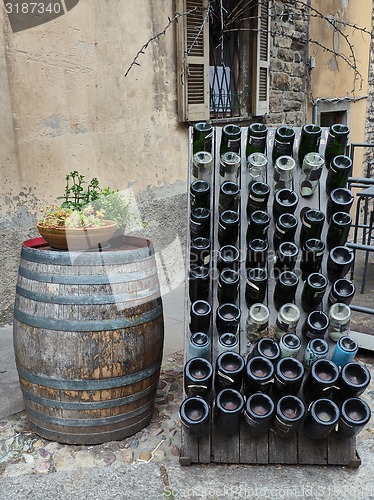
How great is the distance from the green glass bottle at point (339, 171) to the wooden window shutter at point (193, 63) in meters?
2.93

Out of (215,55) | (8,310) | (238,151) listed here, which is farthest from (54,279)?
(215,55)

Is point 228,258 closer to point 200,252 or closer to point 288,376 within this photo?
point 200,252

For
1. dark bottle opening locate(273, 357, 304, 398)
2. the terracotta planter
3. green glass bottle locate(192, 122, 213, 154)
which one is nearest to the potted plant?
the terracotta planter

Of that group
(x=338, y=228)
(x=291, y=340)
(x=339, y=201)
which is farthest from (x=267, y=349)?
(x=339, y=201)

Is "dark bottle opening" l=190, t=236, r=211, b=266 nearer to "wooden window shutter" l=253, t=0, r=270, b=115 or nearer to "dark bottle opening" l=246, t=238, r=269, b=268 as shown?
"dark bottle opening" l=246, t=238, r=269, b=268

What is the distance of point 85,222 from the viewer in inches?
94.0

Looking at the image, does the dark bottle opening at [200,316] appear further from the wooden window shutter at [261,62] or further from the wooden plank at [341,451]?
the wooden window shutter at [261,62]

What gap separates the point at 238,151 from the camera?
8.53 feet

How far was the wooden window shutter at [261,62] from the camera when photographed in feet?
19.3

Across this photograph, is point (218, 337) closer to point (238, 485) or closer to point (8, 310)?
point (238, 485)

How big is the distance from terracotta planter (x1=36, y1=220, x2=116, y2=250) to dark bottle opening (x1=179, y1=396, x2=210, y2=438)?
85cm

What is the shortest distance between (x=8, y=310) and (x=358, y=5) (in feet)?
24.2

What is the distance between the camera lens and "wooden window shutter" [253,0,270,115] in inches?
232

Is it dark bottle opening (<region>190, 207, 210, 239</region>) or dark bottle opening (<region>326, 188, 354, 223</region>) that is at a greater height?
dark bottle opening (<region>326, 188, 354, 223</region>)
